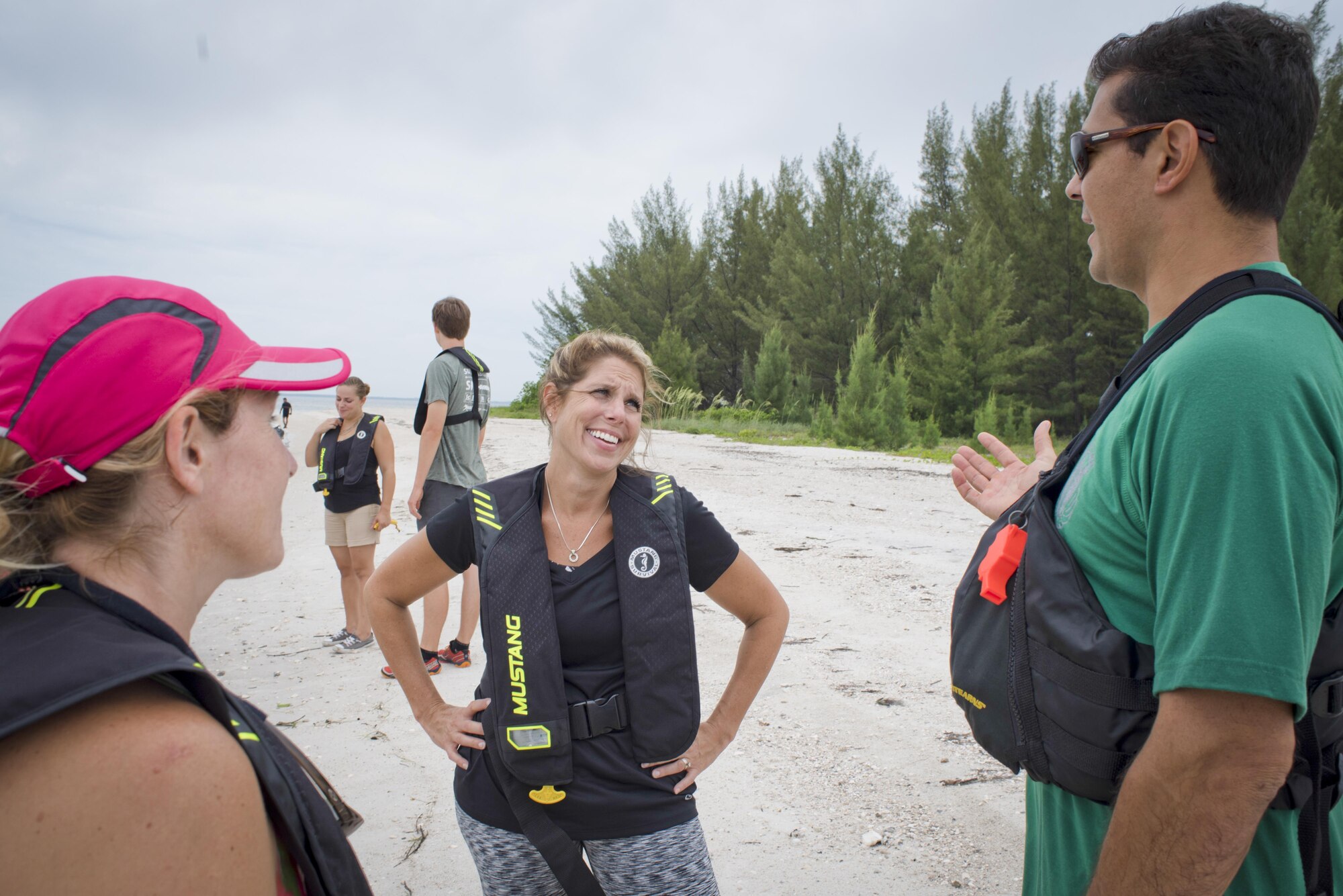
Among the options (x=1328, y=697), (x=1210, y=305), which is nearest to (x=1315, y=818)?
(x=1328, y=697)

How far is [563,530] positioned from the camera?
236 cm

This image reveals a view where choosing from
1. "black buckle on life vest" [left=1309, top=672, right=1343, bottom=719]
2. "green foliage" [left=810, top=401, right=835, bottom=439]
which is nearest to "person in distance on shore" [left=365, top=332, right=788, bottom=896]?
"black buckle on life vest" [left=1309, top=672, right=1343, bottom=719]

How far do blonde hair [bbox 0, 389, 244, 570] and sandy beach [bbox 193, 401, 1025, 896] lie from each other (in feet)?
7.91

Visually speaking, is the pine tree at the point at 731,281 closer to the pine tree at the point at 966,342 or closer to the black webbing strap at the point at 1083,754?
the pine tree at the point at 966,342

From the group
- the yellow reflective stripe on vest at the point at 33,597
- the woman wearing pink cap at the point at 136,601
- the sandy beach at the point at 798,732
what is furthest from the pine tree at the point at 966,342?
the yellow reflective stripe on vest at the point at 33,597

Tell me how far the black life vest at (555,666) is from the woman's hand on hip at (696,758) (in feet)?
0.15

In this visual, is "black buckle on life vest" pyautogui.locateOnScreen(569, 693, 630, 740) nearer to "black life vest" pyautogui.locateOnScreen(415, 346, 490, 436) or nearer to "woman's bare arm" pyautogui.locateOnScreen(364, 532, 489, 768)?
"woman's bare arm" pyautogui.locateOnScreen(364, 532, 489, 768)

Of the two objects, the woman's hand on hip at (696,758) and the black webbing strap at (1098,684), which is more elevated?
the black webbing strap at (1098,684)

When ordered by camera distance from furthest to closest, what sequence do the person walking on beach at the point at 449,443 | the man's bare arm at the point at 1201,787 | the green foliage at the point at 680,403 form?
the green foliage at the point at 680,403 < the person walking on beach at the point at 449,443 < the man's bare arm at the point at 1201,787

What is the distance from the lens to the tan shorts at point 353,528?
5652 millimetres

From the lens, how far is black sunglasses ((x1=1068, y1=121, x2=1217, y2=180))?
1.34 metres

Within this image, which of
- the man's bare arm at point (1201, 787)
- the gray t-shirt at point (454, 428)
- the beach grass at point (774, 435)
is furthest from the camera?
the beach grass at point (774, 435)

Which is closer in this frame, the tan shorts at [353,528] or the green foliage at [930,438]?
the tan shorts at [353,528]

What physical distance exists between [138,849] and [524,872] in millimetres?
1384
